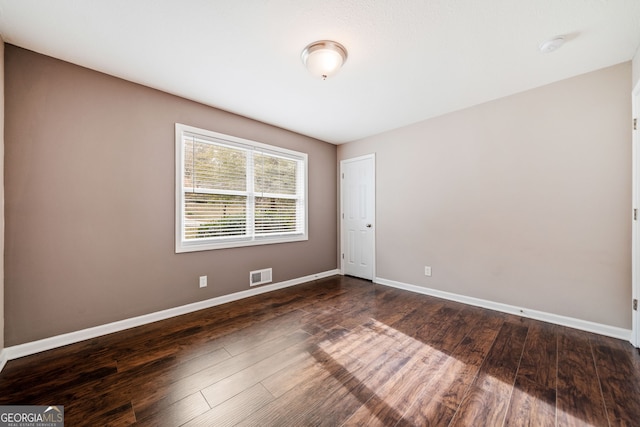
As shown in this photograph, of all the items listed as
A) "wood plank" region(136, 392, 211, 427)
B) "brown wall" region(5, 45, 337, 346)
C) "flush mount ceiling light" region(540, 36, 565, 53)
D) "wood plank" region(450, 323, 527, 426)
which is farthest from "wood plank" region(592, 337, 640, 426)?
"brown wall" region(5, 45, 337, 346)

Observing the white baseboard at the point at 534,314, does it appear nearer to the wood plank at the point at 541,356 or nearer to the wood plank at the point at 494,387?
the wood plank at the point at 541,356

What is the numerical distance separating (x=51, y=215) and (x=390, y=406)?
3104 mm

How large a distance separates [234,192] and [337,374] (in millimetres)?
2488

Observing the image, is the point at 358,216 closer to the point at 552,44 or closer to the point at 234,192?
the point at 234,192

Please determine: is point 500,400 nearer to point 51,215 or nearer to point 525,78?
point 525,78

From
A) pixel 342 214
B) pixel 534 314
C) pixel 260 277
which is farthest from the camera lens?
pixel 342 214

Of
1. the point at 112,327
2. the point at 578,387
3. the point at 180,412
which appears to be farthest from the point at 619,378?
the point at 112,327

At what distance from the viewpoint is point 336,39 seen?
197 cm

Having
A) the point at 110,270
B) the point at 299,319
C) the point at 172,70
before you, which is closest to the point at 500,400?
the point at 299,319

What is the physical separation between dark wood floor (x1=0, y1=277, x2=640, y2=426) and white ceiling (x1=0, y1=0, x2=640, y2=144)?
2.56 m

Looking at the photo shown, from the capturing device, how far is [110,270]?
2.44 meters

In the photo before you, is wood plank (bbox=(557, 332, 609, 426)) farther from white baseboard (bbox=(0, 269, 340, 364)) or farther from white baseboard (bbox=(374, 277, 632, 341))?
white baseboard (bbox=(0, 269, 340, 364))

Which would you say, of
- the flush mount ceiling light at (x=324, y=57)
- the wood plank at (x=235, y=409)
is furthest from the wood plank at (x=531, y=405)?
the flush mount ceiling light at (x=324, y=57)

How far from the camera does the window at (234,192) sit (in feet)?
9.72
